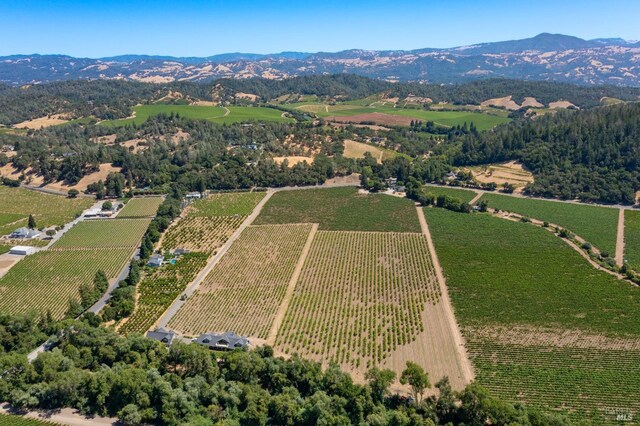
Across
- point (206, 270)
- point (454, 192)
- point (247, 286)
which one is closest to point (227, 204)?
point (206, 270)

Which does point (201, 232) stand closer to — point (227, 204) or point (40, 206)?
point (227, 204)

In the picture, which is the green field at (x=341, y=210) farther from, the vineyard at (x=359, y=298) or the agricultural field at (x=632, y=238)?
the agricultural field at (x=632, y=238)

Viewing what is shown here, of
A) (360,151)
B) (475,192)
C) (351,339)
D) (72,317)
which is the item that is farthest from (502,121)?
(72,317)

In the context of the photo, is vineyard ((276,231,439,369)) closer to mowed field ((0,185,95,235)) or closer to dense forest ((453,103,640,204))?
dense forest ((453,103,640,204))

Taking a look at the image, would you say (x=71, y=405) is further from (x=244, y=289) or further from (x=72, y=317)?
(x=244, y=289)

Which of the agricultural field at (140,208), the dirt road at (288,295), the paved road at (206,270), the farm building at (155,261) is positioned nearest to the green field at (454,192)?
the dirt road at (288,295)

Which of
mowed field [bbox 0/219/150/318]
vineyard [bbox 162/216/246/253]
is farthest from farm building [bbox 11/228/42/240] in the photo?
vineyard [bbox 162/216/246/253]
